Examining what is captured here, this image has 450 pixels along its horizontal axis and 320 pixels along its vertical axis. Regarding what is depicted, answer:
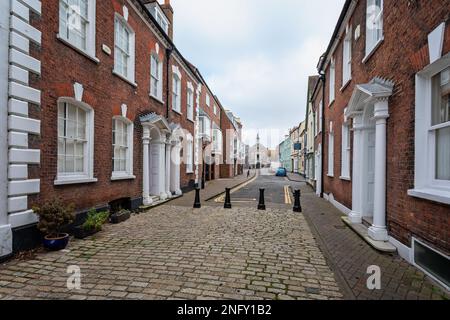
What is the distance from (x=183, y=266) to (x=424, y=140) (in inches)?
184

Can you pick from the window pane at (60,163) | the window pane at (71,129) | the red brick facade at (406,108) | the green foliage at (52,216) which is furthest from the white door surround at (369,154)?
the window pane at (60,163)

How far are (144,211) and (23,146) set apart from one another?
5.06 metres

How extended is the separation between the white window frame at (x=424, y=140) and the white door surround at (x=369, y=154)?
1.07 metres

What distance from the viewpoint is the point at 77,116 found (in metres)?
6.77

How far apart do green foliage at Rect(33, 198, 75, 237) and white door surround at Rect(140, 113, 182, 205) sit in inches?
194

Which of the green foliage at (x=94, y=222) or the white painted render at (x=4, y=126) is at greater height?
the white painted render at (x=4, y=126)

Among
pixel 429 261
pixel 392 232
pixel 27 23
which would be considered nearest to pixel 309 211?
pixel 392 232

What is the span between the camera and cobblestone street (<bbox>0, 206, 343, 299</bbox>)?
137 inches

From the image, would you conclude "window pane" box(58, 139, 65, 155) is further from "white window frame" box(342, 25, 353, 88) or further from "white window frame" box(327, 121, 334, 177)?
"white window frame" box(327, 121, 334, 177)

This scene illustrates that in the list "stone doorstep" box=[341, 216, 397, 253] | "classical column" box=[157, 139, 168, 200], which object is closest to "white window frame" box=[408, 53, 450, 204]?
"stone doorstep" box=[341, 216, 397, 253]

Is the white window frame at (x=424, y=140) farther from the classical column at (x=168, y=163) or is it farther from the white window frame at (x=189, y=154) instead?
the white window frame at (x=189, y=154)

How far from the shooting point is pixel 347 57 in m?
9.23

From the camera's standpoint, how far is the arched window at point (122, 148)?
8.54 meters

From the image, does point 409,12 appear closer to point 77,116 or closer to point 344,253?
point 344,253
